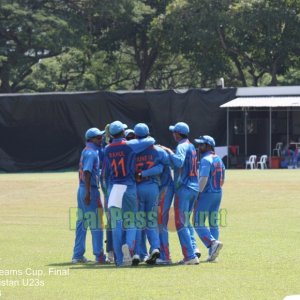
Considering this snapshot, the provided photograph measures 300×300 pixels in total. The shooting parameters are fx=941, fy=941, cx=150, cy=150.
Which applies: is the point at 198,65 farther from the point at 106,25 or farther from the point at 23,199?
the point at 23,199

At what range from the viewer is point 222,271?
1198 centimetres

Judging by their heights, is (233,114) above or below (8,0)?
below

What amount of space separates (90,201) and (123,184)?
769mm

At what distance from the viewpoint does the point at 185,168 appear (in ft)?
41.9

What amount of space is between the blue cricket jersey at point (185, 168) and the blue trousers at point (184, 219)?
0.08m

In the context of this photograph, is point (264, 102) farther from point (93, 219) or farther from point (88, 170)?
point (88, 170)

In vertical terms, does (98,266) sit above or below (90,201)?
below

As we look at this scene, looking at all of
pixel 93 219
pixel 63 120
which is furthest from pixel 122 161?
pixel 63 120

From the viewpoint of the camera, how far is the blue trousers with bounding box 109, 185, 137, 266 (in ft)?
41.2

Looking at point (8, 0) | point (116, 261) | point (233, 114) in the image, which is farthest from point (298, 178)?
point (8, 0)

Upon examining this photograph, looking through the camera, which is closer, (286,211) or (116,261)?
(116,261)

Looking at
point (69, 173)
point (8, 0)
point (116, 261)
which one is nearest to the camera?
point (116, 261)

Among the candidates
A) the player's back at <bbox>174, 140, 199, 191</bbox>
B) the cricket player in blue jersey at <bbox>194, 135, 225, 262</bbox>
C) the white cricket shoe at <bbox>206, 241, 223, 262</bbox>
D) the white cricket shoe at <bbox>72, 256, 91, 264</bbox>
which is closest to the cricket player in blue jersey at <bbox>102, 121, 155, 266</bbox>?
the player's back at <bbox>174, 140, 199, 191</bbox>

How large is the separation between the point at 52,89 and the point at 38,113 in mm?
22606
